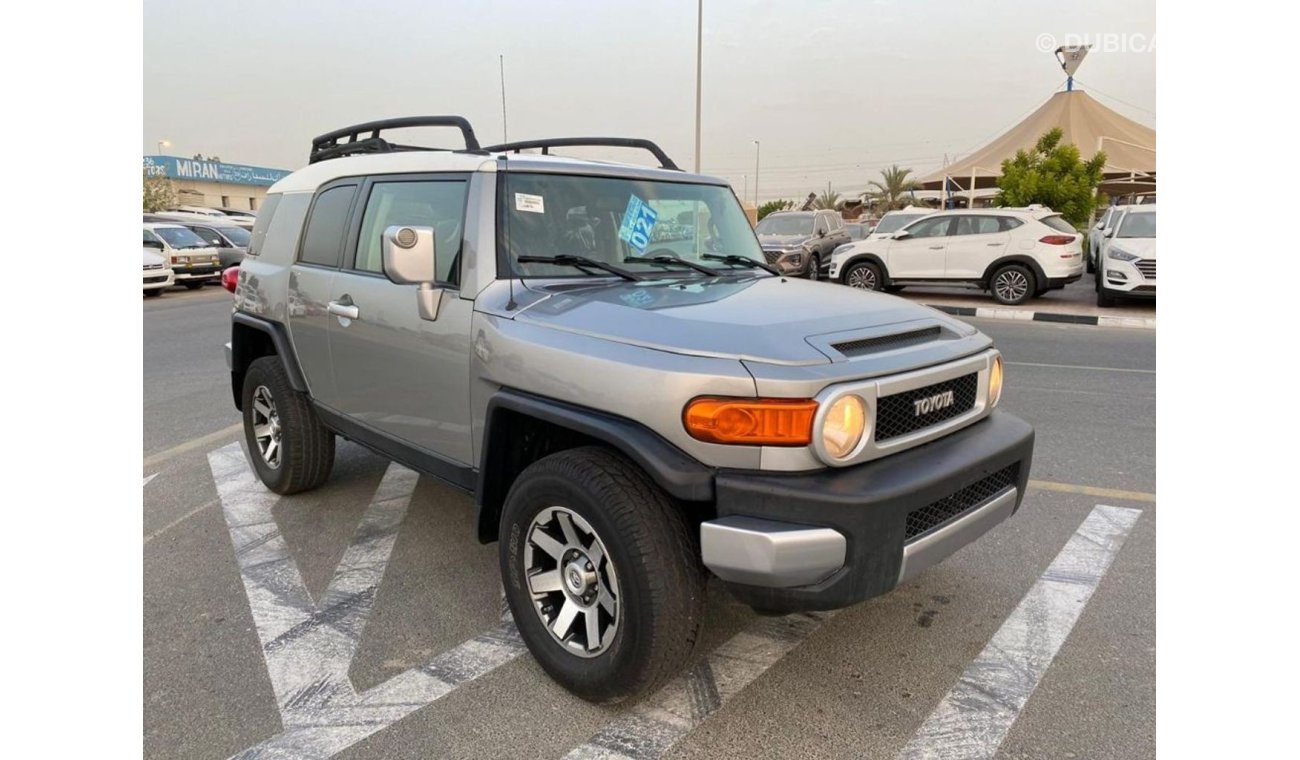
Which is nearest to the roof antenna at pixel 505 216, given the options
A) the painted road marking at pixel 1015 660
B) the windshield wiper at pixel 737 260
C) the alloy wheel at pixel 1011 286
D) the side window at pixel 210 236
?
the windshield wiper at pixel 737 260

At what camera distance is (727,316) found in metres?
2.75

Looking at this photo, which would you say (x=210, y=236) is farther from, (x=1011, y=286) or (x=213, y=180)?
(x=213, y=180)

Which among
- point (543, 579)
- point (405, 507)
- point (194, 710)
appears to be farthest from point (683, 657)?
point (405, 507)

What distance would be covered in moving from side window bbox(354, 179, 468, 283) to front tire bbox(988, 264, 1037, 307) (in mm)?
12849

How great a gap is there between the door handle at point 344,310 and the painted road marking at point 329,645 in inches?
45.5

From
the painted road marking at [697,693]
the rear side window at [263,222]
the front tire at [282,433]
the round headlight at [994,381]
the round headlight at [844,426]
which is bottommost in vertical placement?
the painted road marking at [697,693]

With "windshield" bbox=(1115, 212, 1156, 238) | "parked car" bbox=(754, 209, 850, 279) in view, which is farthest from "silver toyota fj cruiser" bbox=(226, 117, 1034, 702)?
"parked car" bbox=(754, 209, 850, 279)

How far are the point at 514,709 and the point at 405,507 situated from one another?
2089 millimetres

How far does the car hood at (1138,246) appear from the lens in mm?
13125

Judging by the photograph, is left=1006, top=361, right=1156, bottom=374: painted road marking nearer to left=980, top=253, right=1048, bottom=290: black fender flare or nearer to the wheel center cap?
left=980, top=253, right=1048, bottom=290: black fender flare

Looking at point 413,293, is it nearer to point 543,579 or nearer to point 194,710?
point 543,579

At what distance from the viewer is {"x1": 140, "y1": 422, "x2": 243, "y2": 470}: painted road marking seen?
540 centimetres

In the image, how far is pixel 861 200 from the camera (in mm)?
62438

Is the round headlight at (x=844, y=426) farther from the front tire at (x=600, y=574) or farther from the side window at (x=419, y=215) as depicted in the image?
the side window at (x=419, y=215)
